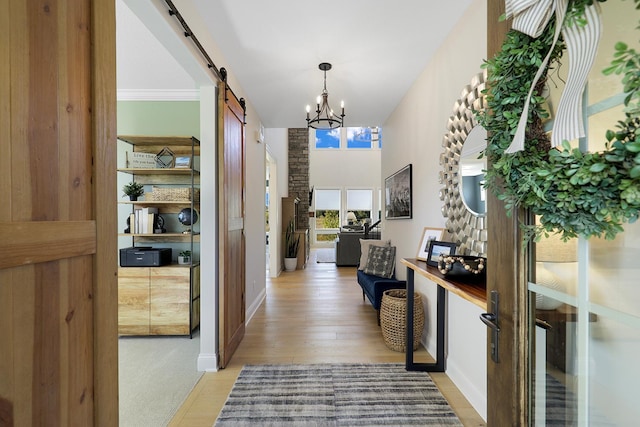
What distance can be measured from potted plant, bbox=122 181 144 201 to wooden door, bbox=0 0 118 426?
8.52ft

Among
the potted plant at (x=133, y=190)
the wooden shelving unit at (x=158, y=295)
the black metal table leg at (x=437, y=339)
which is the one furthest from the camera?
the potted plant at (x=133, y=190)

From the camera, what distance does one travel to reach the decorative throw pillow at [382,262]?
384cm

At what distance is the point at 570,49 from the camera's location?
2.03 feet

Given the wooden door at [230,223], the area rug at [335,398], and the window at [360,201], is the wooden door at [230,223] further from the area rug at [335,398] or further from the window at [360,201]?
the window at [360,201]

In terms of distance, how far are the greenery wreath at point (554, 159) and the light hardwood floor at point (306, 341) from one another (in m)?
1.81

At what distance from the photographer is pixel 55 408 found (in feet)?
2.49

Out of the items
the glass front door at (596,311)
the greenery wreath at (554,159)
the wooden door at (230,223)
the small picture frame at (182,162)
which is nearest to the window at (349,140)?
the small picture frame at (182,162)

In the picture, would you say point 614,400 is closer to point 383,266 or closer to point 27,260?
point 27,260

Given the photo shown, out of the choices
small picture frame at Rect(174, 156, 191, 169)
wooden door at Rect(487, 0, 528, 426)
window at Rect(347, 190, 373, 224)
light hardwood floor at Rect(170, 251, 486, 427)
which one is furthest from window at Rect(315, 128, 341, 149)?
wooden door at Rect(487, 0, 528, 426)

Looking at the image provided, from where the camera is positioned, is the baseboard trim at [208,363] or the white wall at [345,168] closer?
the baseboard trim at [208,363]

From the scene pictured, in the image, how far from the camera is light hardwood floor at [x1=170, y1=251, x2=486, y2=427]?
2.01 m

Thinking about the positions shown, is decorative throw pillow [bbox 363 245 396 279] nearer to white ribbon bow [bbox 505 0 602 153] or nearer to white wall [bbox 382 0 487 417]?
white wall [bbox 382 0 487 417]

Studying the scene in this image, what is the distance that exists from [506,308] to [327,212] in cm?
993

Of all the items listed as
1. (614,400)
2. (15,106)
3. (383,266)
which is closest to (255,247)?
(383,266)
